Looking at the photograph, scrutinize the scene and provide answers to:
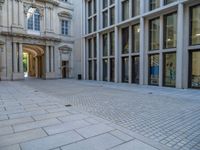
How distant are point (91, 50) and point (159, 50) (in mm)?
11010

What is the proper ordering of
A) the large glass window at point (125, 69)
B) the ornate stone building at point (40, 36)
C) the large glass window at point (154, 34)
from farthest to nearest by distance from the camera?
the ornate stone building at point (40, 36) < the large glass window at point (125, 69) < the large glass window at point (154, 34)

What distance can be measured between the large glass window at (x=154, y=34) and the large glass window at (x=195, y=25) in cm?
267

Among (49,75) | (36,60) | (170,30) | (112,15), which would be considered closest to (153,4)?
(170,30)

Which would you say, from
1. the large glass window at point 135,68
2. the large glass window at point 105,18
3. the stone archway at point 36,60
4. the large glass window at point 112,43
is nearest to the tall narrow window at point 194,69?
the large glass window at point 135,68

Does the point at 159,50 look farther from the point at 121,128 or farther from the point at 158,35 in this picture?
the point at 121,128

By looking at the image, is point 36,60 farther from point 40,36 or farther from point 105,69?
point 105,69

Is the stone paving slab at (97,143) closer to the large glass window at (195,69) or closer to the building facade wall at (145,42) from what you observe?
the building facade wall at (145,42)

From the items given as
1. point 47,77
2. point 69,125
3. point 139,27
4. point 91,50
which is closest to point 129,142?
point 69,125

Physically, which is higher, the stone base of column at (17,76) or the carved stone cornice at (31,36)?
the carved stone cornice at (31,36)

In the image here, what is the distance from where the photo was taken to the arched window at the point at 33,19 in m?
23.1

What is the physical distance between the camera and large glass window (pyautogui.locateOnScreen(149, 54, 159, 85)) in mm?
14014

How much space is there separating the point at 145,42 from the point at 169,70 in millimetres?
3247

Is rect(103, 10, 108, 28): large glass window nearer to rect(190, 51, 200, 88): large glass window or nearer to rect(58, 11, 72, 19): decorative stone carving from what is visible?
rect(58, 11, 72, 19): decorative stone carving

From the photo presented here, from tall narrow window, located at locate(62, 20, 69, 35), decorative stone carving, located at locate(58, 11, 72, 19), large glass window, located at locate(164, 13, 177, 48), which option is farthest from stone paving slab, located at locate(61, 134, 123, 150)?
decorative stone carving, located at locate(58, 11, 72, 19)
